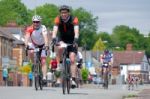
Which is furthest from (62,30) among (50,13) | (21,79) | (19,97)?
(50,13)

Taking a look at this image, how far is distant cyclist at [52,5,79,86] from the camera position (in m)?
17.7

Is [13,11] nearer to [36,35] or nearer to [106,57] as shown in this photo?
[106,57]

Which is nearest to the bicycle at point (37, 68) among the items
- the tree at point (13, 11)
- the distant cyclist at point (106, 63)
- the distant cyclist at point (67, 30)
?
the distant cyclist at point (67, 30)

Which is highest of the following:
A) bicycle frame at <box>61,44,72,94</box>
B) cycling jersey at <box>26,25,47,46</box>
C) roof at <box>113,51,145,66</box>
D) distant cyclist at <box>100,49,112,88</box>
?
roof at <box>113,51,145,66</box>

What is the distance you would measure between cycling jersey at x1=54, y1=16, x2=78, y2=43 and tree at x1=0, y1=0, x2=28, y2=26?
137m

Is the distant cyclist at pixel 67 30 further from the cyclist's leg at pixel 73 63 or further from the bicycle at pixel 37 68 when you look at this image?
the bicycle at pixel 37 68

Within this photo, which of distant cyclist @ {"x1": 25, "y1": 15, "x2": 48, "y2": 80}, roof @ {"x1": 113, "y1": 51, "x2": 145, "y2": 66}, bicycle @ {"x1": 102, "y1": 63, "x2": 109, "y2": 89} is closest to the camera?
distant cyclist @ {"x1": 25, "y1": 15, "x2": 48, "y2": 80}

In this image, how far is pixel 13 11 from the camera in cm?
16300

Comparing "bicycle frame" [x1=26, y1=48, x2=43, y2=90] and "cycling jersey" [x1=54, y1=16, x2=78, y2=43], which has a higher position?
"cycling jersey" [x1=54, y1=16, x2=78, y2=43]

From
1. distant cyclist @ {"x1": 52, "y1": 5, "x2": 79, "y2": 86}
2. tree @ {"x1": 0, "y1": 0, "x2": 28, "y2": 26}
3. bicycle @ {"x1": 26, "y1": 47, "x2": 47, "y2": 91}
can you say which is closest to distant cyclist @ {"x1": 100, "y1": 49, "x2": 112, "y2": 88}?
bicycle @ {"x1": 26, "y1": 47, "x2": 47, "y2": 91}

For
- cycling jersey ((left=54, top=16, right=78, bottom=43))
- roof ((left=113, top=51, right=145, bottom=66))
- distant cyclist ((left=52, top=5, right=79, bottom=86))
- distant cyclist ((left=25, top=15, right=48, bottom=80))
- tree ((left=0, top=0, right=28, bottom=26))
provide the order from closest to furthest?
distant cyclist ((left=52, top=5, right=79, bottom=86)) → cycling jersey ((left=54, top=16, right=78, bottom=43)) → distant cyclist ((left=25, top=15, right=48, bottom=80)) → tree ((left=0, top=0, right=28, bottom=26)) → roof ((left=113, top=51, right=145, bottom=66))

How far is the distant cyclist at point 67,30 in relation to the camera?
697 inches

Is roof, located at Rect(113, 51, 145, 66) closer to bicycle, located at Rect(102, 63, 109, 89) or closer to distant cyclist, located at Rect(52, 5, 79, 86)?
bicycle, located at Rect(102, 63, 109, 89)

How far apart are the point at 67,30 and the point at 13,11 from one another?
146 meters
